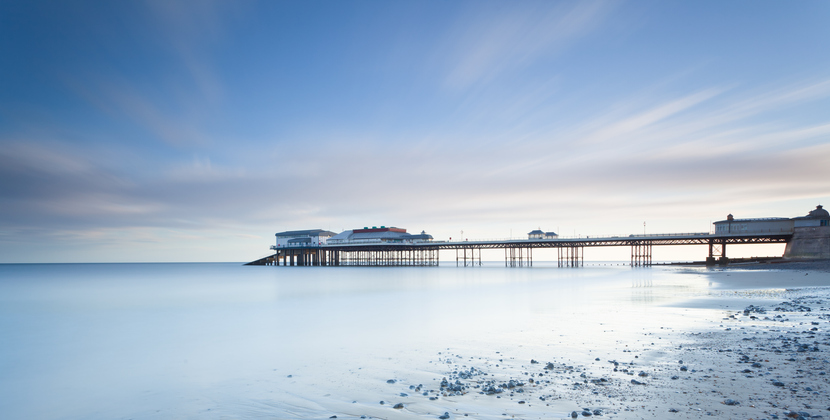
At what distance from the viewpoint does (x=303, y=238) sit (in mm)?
91312

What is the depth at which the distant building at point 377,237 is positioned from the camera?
8200 cm

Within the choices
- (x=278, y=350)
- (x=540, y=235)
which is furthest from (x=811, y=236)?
(x=278, y=350)

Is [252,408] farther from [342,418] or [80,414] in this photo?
Result: [80,414]

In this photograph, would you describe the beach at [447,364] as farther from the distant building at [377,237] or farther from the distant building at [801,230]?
the distant building at [377,237]

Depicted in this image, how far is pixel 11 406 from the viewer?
7875 mm

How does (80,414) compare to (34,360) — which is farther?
(34,360)

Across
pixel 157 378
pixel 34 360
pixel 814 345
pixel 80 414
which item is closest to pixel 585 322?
pixel 814 345

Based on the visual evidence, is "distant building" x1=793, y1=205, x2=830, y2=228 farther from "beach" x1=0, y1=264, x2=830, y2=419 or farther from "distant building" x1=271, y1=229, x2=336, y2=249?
"distant building" x1=271, y1=229, x2=336, y2=249

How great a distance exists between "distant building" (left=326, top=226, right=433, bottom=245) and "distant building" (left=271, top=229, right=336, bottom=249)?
198 centimetres

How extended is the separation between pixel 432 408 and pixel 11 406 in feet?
25.2

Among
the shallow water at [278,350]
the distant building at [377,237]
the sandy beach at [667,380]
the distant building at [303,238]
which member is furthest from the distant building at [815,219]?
the distant building at [303,238]

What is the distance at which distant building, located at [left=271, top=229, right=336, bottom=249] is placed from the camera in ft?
296

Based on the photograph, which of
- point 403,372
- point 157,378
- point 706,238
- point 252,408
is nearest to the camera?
point 252,408

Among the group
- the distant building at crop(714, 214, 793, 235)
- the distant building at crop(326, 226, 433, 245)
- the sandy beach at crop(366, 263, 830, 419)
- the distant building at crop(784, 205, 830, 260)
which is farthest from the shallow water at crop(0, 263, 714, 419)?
the distant building at crop(326, 226, 433, 245)
